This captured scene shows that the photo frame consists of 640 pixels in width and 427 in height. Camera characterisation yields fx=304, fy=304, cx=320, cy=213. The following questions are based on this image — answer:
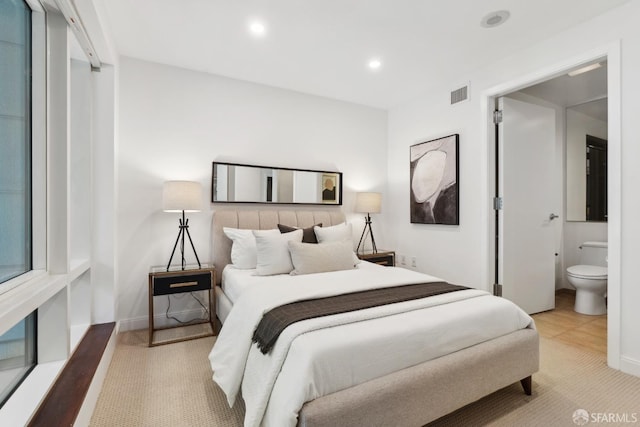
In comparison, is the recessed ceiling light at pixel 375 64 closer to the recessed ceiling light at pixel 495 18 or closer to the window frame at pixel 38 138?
the recessed ceiling light at pixel 495 18

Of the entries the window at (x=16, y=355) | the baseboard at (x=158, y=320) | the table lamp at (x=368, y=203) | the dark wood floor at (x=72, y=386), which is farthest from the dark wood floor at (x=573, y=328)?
the window at (x=16, y=355)

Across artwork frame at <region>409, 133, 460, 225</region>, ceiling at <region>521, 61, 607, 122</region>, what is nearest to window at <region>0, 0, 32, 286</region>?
artwork frame at <region>409, 133, 460, 225</region>

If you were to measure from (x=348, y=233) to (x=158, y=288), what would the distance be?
6.05 ft

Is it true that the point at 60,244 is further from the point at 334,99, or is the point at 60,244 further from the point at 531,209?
the point at 531,209

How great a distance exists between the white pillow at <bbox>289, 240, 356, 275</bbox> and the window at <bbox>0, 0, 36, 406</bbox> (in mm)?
1650

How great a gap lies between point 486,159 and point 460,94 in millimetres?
826

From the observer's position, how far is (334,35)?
2.58 m

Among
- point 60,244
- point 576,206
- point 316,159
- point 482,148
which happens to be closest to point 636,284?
point 482,148

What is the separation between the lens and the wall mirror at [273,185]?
3.25 m

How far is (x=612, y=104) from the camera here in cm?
222

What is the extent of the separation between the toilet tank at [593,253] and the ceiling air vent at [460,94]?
2.67 meters

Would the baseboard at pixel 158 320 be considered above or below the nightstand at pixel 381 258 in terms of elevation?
below

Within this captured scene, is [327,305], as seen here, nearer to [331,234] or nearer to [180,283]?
[331,234]

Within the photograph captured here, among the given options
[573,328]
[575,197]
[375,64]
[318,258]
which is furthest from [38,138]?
[575,197]
